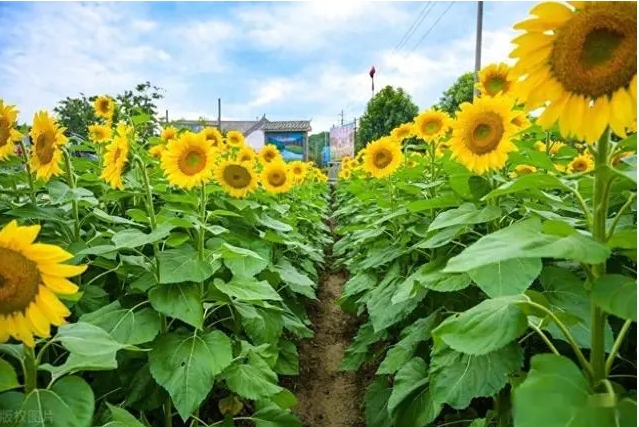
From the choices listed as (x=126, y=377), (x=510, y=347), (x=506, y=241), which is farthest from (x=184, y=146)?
(x=506, y=241)

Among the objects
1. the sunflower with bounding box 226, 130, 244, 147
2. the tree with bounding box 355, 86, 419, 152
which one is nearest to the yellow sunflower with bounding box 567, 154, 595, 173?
the sunflower with bounding box 226, 130, 244, 147

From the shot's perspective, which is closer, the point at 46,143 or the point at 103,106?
the point at 46,143

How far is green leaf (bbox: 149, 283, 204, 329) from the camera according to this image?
221cm

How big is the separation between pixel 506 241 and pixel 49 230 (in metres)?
2.42

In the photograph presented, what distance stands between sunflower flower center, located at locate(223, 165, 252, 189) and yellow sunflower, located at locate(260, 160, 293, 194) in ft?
4.31

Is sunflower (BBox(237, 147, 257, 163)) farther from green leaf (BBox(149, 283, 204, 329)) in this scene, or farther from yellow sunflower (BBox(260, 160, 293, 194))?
green leaf (BBox(149, 283, 204, 329))

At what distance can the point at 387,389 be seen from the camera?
317 centimetres

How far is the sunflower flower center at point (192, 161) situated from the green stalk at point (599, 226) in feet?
7.10

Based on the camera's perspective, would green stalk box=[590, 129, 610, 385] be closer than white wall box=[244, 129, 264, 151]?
Yes

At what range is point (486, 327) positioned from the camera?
1.36 m

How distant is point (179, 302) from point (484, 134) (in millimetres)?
1549

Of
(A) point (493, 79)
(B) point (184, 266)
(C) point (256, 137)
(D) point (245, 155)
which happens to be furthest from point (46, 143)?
(C) point (256, 137)

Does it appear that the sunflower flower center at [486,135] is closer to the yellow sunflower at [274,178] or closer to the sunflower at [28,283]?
the sunflower at [28,283]

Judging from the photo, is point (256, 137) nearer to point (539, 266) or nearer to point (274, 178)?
point (274, 178)
